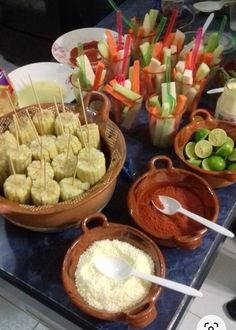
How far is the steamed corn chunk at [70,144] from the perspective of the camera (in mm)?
822

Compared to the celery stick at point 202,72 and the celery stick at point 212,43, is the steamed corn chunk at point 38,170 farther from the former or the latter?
the celery stick at point 212,43

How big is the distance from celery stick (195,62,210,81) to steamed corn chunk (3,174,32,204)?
50cm

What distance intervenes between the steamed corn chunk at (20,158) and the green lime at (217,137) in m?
0.41

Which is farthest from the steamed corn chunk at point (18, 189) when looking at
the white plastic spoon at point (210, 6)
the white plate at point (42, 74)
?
the white plastic spoon at point (210, 6)

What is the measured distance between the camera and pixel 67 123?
0.84 m

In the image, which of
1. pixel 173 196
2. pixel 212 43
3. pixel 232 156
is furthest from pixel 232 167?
pixel 212 43

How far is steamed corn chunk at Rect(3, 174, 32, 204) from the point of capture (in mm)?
733

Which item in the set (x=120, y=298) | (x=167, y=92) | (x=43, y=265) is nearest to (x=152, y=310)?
(x=120, y=298)

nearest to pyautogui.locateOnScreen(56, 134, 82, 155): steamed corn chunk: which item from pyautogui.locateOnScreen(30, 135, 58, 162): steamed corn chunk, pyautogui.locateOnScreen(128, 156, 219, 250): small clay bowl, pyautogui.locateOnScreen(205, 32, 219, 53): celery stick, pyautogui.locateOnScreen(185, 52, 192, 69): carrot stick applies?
pyautogui.locateOnScreen(30, 135, 58, 162): steamed corn chunk

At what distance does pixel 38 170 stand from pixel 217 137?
1.35 ft

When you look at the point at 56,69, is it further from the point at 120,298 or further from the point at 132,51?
the point at 120,298

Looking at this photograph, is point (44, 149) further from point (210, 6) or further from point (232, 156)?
point (210, 6)

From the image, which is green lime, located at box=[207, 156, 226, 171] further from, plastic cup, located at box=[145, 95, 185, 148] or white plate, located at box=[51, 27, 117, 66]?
white plate, located at box=[51, 27, 117, 66]

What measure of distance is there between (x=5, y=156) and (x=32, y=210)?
0.49ft
